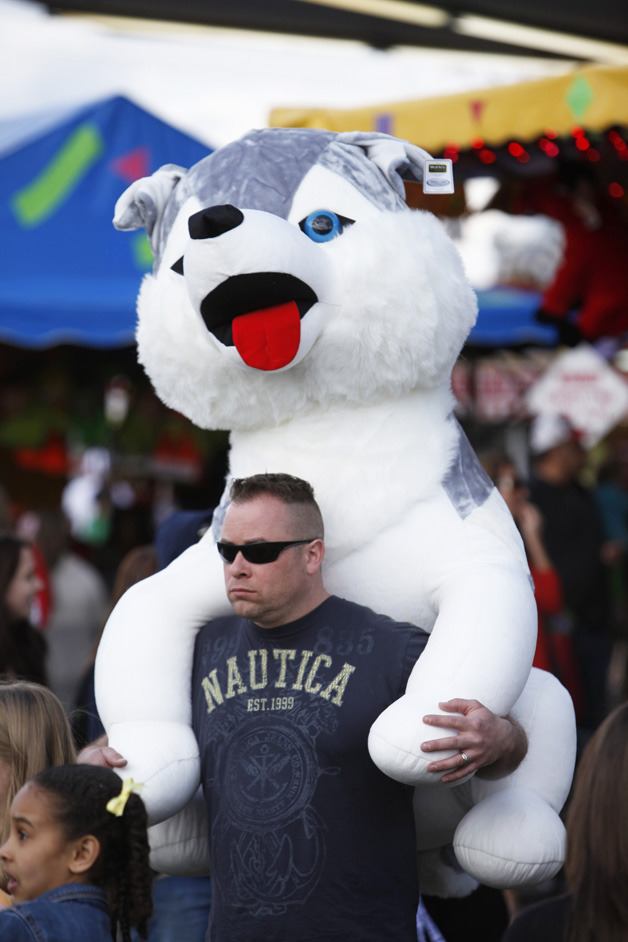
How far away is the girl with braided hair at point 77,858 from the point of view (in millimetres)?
2379

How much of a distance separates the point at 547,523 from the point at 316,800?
516 cm

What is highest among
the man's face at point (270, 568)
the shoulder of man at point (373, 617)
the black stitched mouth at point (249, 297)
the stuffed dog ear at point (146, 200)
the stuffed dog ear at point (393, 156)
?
the stuffed dog ear at point (393, 156)

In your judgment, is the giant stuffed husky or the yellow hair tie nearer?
the yellow hair tie

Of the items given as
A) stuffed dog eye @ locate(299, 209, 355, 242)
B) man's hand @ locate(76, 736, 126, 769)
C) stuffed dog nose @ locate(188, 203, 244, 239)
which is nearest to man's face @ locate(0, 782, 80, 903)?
man's hand @ locate(76, 736, 126, 769)

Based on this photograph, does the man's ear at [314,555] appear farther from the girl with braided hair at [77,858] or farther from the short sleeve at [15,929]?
the short sleeve at [15,929]

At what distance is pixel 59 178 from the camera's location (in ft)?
27.1

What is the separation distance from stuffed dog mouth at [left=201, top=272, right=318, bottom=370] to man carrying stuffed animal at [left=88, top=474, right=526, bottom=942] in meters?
0.25

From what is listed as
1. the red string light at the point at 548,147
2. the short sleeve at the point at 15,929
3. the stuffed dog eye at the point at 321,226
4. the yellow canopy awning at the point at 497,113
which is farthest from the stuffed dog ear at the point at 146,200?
the red string light at the point at 548,147

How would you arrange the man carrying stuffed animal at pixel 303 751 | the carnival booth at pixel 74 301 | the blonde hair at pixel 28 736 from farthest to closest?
1. the carnival booth at pixel 74 301
2. the blonde hair at pixel 28 736
3. the man carrying stuffed animal at pixel 303 751

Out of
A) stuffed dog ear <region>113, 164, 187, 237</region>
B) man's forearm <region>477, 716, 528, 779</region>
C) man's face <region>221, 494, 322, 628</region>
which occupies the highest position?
stuffed dog ear <region>113, 164, 187, 237</region>

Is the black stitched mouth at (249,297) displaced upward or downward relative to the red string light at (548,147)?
downward

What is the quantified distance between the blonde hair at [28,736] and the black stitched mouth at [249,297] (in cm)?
85

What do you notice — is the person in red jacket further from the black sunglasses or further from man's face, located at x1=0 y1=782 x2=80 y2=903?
man's face, located at x1=0 y1=782 x2=80 y2=903

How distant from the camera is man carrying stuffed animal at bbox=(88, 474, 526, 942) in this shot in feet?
9.11
